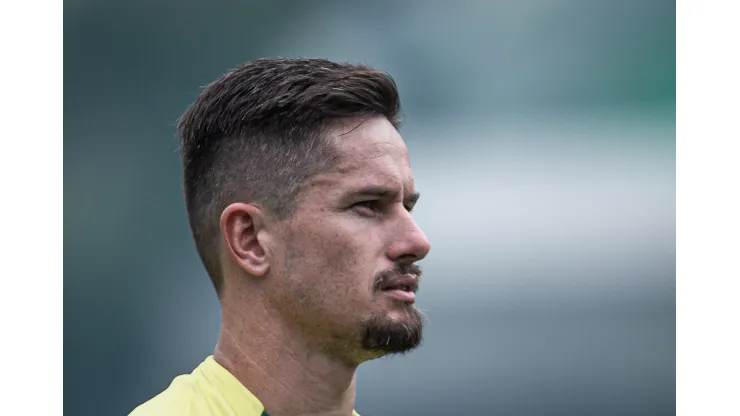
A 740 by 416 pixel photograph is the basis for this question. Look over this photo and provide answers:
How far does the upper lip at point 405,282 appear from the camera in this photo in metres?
2.68

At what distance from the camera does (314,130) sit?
278 cm

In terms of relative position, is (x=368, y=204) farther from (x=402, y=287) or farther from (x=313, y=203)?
(x=402, y=287)

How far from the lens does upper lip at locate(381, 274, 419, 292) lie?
2682mm

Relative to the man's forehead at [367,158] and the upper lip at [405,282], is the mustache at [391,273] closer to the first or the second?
the upper lip at [405,282]

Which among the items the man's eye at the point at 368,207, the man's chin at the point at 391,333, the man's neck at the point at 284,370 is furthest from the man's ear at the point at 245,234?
the man's chin at the point at 391,333

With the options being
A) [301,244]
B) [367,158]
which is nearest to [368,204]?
[367,158]

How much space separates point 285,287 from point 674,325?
3.11 metres

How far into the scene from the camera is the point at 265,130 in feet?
9.18

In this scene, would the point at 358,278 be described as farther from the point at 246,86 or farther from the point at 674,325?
the point at 674,325

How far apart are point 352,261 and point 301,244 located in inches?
6.7

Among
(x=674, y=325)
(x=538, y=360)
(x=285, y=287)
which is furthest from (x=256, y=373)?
(x=674, y=325)

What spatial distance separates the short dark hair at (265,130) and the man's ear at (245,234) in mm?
40

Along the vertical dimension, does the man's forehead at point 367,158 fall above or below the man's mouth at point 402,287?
above

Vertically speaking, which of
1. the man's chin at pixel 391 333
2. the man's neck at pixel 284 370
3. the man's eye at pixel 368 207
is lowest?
the man's neck at pixel 284 370
